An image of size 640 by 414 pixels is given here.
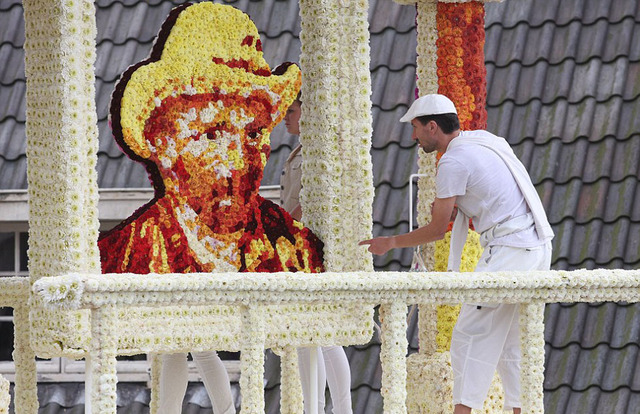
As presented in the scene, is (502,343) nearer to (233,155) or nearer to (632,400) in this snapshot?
(233,155)

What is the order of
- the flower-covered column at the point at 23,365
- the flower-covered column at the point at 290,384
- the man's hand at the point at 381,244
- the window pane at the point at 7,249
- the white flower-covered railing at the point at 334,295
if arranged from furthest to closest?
1. the window pane at the point at 7,249
2. the flower-covered column at the point at 290,384
3. the flower-covered column at the point at 23,365
4. the man's hand at the point at 381,244
5. the white flower-covered railing at the point at 334,295

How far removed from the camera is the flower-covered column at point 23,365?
536cm

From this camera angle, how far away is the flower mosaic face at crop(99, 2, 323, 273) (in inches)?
193

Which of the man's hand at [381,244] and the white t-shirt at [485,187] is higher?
the white t-shirt at [485,187]

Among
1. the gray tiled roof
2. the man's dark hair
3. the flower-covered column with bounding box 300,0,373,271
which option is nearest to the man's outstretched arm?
the flower-covered column with bounding box 300,0,373,271

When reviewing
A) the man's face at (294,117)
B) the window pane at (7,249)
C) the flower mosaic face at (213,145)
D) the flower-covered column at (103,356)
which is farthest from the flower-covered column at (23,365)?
the window pane at (7,249)

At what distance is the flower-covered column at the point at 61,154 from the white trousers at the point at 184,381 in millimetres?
788

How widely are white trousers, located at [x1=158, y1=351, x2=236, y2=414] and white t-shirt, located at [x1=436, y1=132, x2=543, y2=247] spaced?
3.42ft

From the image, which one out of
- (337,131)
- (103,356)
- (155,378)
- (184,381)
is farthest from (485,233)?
(103,356)

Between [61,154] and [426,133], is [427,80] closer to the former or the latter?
[426,133]

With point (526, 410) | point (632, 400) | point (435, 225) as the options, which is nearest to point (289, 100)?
point (435, 225)

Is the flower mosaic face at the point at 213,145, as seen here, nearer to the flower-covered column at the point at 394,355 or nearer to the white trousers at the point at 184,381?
the white trousers at the point at 184,381

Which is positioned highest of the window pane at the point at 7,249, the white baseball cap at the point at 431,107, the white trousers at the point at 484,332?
the white baseball cap at the point at 431,107

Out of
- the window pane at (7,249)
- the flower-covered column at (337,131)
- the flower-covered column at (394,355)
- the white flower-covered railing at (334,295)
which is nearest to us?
the white flower-covered railing at (334,295)
